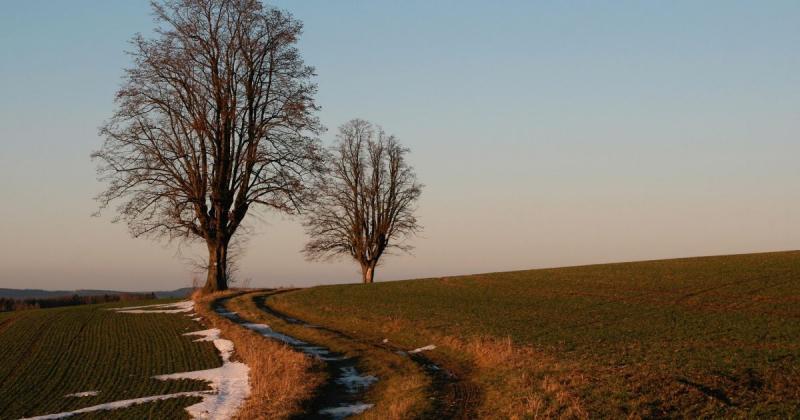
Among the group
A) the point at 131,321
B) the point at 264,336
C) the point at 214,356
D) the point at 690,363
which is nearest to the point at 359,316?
the point at 264,336

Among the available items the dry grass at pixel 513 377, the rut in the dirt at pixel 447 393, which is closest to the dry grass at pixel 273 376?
the rut in the dirt at pixel 447 393

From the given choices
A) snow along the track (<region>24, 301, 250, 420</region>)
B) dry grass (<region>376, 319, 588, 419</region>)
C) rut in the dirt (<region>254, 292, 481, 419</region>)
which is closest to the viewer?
dry grass (<region>376, 319, 588, 419</region>)

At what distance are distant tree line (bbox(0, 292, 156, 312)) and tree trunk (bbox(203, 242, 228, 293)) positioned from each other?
362 inches

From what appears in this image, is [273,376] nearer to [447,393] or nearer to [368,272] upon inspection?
[447,393]

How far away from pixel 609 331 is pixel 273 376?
11.6 meters

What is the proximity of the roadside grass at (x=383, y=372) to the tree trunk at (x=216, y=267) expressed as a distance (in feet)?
45.6

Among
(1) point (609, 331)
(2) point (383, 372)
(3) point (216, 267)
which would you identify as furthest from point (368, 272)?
(2) point (383, 372)

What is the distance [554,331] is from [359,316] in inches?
368

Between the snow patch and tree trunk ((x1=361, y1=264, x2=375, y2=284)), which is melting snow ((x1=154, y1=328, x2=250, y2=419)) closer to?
the snow patch

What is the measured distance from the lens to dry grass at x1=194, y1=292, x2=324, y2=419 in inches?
582

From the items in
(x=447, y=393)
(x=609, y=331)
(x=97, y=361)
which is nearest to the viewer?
Answer: (x=447, y=393)

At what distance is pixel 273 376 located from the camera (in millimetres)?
17844

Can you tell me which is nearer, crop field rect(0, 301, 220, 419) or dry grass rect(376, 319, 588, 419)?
dry grass rect(376, 319, 588, 419)

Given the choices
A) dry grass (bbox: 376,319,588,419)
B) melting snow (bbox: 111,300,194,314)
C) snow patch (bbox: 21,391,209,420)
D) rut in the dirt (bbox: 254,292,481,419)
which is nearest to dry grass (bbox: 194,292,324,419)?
snow patch (bbox: 21,391,209,420)
